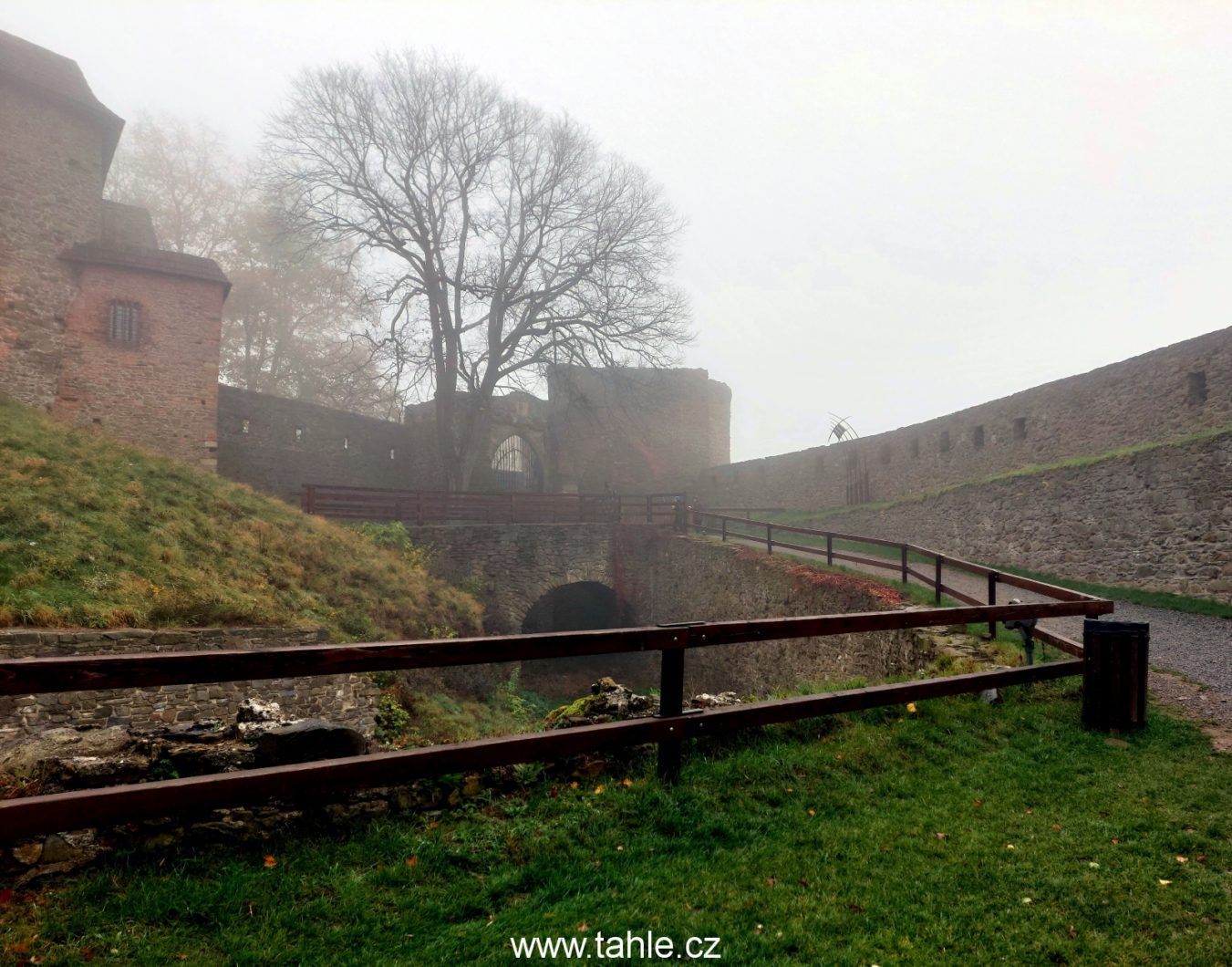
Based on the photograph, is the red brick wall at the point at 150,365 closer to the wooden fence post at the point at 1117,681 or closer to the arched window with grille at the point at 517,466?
the arched window with grille at the point at 517,466

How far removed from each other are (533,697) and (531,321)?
14.0 metres

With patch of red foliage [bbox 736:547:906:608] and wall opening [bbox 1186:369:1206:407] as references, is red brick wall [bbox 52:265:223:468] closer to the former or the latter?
patch of red foliage [bbox 736:547:906:608]

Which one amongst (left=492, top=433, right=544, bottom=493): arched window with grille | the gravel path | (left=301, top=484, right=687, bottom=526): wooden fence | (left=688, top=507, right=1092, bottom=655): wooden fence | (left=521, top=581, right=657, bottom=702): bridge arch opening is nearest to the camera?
the gravel path

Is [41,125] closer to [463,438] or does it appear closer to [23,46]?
[23,46]

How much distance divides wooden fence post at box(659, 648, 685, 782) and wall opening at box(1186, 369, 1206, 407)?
1415cm

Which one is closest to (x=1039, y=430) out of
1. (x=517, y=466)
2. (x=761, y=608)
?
(x=761, y=608)

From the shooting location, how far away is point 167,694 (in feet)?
25.3

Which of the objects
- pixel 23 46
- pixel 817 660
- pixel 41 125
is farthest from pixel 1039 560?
pixel 23 46

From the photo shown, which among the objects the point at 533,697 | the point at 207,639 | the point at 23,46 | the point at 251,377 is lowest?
the point at 533,697

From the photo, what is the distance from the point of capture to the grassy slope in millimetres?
8312

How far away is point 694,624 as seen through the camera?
375 cm

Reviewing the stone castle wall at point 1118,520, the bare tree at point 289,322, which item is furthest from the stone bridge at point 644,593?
the bare tree at point 289,322

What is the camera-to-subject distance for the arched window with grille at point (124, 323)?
1727 cm

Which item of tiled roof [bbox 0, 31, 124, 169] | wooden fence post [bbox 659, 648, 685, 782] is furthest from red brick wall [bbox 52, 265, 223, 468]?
wooden fence post [bbox 659, 648, 685, 782]
